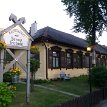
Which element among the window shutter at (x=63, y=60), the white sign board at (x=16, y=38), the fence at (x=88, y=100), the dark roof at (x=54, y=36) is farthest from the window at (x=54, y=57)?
the white sign board at (x=16, y=38)

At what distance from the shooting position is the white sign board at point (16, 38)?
1326cm

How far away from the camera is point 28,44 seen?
14508mm

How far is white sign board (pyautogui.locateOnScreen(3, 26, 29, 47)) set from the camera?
13258 millimetres

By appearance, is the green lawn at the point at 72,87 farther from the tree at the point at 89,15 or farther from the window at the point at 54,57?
the tree at the point at 89,15

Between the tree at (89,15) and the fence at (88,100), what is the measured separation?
41.5ft

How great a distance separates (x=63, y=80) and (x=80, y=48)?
7365 millimetres

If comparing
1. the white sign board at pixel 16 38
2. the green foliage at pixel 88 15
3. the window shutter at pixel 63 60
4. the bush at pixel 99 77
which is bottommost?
the bush at pixel 99 77

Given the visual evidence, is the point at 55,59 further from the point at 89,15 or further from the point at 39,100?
the point at 39,100

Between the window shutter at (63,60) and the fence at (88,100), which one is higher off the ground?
the window shutter at (63,60)

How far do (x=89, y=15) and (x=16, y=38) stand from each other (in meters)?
19.4

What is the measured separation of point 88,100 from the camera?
54.6ft

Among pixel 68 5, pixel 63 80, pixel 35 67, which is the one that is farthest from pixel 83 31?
pixel 35 67

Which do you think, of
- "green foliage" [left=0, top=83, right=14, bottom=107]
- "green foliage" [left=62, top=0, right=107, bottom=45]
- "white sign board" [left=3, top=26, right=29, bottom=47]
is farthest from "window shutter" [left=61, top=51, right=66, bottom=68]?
"green foliage" [left=0, top=83, right=14, bottom=107]

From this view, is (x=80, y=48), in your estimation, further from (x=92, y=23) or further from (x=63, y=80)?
(x=63, y=80)
